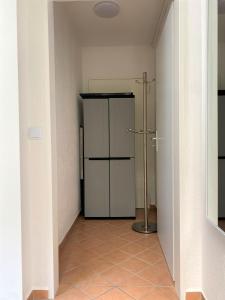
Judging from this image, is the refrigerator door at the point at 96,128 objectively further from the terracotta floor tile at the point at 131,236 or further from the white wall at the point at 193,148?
the white wall at the point at 193,148

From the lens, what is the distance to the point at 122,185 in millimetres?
3729

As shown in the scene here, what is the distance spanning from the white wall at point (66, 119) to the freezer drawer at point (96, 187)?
0.48 feet

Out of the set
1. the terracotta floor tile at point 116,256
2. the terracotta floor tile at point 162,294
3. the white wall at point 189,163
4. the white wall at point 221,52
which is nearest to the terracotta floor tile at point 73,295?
the terracotta floor tile at point 162,294

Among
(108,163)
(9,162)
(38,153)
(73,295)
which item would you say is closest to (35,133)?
(38,153)

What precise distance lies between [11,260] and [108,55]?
348cm

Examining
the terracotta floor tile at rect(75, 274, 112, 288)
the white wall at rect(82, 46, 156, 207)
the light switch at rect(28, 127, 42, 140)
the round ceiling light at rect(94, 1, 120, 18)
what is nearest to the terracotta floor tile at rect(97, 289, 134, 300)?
the terracotta floor tile at rect(75, 274, 112, 288)

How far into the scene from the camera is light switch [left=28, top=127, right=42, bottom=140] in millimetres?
1825

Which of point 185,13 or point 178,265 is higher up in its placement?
point 185,13

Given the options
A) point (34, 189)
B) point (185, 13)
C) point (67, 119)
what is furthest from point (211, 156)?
point (67, 119)

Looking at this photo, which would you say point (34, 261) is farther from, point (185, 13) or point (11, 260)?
point (185, 13)

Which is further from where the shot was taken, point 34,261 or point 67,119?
point 67,119

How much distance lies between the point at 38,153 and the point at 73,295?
41.6 inches

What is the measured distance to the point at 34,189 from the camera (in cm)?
185

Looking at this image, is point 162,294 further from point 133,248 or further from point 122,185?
point 122,185
